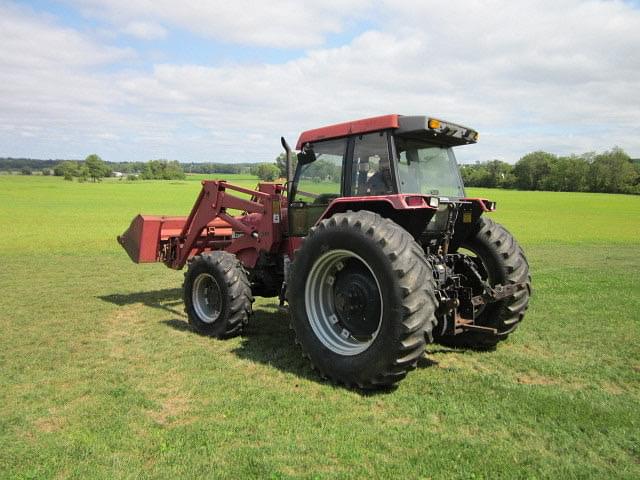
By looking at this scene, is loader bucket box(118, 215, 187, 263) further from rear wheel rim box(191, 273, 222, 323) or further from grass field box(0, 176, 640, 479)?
rear wheel rim box(191, 273, 222, 323)

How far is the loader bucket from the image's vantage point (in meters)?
9.48

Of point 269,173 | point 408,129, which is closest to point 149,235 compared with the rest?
point 408,129

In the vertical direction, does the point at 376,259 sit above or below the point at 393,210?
below

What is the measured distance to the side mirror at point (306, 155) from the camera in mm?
6672

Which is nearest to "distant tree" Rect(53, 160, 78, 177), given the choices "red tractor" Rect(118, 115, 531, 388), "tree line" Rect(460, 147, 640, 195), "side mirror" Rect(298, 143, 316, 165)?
"tree line" Rect(460, 147, 640, 195)

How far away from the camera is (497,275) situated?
6.46m

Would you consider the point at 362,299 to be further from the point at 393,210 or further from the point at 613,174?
the point at 613,174

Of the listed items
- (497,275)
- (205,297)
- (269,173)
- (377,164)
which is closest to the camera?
(377,164)

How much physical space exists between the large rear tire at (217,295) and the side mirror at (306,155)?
1720mm

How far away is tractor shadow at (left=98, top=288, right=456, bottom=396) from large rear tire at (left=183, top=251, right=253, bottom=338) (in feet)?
0.79

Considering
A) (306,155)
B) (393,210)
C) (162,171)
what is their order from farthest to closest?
(162,171), (306,155), (393,210)

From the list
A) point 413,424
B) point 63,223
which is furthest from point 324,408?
point 63,223

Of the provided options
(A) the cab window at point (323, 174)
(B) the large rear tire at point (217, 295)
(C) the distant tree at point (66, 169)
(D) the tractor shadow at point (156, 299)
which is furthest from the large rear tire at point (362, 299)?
(C) the distant tree at point (66, 169)

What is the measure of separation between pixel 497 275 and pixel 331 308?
213 cm
